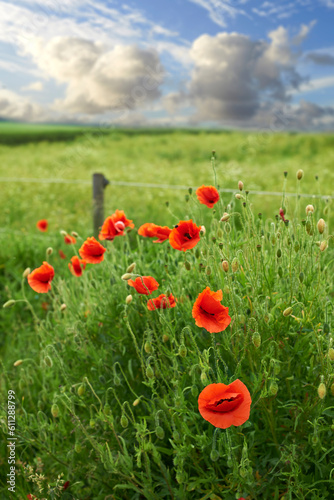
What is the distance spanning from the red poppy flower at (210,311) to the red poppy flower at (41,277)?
768 millimetres

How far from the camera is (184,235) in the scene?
158 cm

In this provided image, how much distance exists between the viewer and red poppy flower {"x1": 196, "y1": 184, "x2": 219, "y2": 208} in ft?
5.85

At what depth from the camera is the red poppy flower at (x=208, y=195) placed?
1782 millimetres

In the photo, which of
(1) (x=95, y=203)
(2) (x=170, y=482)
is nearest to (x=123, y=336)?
(2) (x=170, y=482)

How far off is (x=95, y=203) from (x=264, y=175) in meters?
5.27

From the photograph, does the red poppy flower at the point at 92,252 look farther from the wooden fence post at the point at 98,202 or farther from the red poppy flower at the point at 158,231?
the wooden fence post at the point at 98,202

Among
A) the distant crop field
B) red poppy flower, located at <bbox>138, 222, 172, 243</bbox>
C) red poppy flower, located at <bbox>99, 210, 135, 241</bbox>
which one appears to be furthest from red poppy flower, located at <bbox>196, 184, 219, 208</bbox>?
the distant crop field

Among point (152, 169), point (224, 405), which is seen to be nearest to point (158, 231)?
point (224, 405)

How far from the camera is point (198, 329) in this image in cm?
173

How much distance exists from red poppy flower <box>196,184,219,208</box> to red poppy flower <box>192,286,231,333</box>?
53 cm

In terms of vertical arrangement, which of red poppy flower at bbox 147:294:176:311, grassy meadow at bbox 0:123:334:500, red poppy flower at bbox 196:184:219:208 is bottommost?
grassy meadow at bbox 0:123:334:500

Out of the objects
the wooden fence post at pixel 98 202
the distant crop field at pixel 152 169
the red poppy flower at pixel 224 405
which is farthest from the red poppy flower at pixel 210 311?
the wooden fence post at pixel 98 202

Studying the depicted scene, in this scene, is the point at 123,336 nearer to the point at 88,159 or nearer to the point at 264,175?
the point at 264,175

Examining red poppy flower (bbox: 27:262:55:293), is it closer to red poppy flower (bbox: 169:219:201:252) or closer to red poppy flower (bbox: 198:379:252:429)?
red poppy flower (bbox: 169:219:201:252)
